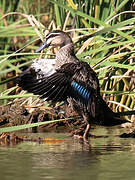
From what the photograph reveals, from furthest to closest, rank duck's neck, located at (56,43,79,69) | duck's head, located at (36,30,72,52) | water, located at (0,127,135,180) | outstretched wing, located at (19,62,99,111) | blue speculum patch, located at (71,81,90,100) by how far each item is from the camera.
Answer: duck's head, located at (36,30,72,52)
duck's neck, located at (56,43,79,69)
blue speculum patch, located at (71,81,90,100)
outstretched wing, located at (19,62,99,111)
water, located at (0,127,135,180)

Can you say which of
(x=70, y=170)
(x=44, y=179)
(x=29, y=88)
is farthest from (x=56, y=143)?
(x=44, y=179)

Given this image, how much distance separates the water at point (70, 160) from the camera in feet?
13.0

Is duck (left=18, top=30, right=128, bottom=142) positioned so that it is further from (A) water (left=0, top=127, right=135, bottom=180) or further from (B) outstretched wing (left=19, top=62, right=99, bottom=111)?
(A) water (left=0, top=127, right=135, bottom=180)

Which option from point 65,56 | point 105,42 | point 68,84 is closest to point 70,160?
point 68,84

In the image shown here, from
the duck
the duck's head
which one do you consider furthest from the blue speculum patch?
the duck's head

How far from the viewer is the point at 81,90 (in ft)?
20.2

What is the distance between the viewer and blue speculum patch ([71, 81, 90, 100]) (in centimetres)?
612

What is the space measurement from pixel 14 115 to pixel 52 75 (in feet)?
4.64

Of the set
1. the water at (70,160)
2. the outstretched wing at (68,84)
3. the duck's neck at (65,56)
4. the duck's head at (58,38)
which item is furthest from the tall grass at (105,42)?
the water at (70,160)

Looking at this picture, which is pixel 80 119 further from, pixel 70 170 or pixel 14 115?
pixel 70 170

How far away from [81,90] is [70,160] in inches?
64.1

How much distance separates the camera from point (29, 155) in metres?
4.89

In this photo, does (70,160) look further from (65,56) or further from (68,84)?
(65,56)

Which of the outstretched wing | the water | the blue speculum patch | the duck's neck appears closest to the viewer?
the water
